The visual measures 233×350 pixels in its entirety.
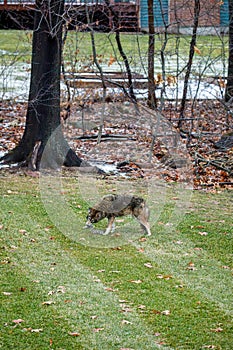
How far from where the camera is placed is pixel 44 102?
41.6ft

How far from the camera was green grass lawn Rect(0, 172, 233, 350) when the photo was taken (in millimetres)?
5980

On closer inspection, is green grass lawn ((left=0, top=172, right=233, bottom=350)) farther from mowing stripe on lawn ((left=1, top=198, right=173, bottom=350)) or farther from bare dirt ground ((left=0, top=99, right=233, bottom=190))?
bare dirt ground ((left=0, top=99, right=233, bottom=190))

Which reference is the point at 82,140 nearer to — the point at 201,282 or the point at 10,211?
the point at 10,211

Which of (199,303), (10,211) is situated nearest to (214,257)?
(199,303)

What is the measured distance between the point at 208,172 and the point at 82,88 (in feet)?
19.0

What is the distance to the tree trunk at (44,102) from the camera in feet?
41.0

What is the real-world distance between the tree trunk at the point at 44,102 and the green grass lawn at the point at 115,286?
8.90 feet

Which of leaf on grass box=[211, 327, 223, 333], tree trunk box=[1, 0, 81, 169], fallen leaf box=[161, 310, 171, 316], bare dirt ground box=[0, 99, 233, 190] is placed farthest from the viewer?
bare dirt ground box=[0, 99, 233, 190]

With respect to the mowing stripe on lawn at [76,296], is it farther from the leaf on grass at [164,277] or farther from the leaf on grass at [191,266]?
the leaf on grass at [191,266]

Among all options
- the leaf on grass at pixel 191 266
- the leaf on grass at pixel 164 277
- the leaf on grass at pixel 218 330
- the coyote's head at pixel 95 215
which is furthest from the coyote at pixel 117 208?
the leaf on grass at pixel 218 330

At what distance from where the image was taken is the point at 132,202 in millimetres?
8562

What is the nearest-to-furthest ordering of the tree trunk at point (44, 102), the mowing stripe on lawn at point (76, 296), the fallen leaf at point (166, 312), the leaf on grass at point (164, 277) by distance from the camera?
the mowing stripe on lawn at point (76, 296) < the fallen leaf at point (166, 312) < the leaf on grass at point (164, 277) < the tree trunk at point (44, 102)

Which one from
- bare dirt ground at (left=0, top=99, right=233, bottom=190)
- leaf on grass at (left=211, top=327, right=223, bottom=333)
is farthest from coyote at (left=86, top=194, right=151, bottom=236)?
bare dirt ground at (left=0, top=99, right=233, bottom=190)

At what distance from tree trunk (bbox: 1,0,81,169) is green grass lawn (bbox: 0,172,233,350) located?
2712 millimetres
